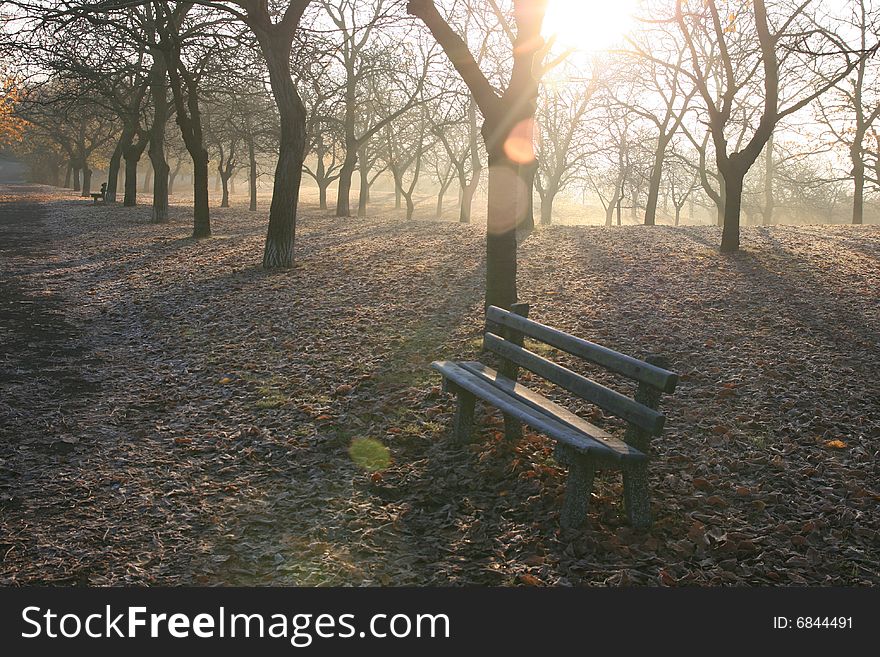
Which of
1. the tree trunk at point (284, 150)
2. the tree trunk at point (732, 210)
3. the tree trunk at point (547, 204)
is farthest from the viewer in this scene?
the tree trunk at point (547, 204)

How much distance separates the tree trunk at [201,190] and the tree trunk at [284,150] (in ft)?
17.9

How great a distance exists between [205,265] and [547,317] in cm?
758

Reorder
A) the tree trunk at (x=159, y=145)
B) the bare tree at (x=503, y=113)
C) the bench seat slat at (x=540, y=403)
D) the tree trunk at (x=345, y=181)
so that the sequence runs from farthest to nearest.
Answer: the tree trunk at (x=345, y=181) < the tree trunk at (x=159, y=145) < the bare tree at (x=503, y=113) < the bench seat slat at (x=540, y=403)

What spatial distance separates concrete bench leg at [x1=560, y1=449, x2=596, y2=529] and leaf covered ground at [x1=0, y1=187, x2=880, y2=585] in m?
0.10

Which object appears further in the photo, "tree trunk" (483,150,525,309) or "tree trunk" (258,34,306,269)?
"tree trunk" (258,34,306,269)

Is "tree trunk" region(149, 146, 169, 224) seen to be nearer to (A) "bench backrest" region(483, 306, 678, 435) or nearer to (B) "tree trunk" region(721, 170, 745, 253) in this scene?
(B) "tree trunk" region(721, 170, 745, 253)

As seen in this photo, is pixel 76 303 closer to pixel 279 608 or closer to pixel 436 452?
pixel 436 452

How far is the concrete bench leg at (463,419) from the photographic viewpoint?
574 centimetres

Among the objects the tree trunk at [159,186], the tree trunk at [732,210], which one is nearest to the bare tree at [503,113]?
the tree trunk at [732,210]

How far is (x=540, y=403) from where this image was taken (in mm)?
5141

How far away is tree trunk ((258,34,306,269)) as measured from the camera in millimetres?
12766

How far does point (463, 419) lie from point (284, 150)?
8926 mm

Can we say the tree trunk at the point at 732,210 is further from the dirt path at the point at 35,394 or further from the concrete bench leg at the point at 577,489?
the dirt path at the point at 35,394

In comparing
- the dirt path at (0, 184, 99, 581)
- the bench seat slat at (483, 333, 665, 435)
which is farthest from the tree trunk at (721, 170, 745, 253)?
the dirt path at (0, 184, 99, 581)
